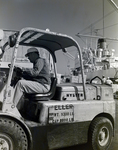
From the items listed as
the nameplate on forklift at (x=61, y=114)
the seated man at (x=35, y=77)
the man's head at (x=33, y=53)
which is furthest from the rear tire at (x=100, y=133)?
the man's head at (x=33, y=53)

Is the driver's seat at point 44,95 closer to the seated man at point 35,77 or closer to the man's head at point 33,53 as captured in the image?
the seated man at point 35,77

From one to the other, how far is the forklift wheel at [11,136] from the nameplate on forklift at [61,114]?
0.54 metres

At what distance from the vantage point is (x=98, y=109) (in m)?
3.81

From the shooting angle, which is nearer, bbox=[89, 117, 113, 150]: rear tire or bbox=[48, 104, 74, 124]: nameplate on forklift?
bbox=[48, 104, 74, 124]: nameplate on forklift

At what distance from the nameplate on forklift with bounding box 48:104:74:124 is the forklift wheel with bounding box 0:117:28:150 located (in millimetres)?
537

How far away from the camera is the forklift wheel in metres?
2.68

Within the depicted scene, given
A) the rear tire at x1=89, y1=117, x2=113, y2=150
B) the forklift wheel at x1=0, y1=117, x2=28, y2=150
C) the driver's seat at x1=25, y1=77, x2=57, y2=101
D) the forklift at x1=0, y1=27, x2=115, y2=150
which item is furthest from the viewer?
the rear tire at x1=89, y1=117, x2=113, y2=150

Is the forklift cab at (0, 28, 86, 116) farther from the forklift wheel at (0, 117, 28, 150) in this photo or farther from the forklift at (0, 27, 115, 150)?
the forklift wheel at (0, 117, 28, 150)

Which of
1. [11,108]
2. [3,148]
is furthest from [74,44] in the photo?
[3,148]

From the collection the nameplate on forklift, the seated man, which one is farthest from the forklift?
the seated man

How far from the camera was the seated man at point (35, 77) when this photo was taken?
11.6ft

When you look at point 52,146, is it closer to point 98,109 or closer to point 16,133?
point 16,133

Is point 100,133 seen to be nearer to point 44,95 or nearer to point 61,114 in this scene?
point 61,114

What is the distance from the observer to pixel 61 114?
10.8 ft
